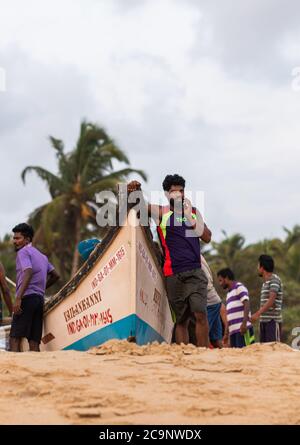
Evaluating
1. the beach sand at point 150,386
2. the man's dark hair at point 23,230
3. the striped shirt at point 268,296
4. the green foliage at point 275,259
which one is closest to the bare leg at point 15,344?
the man's dark hair at point 23,230

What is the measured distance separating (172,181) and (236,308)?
2442 millimetres

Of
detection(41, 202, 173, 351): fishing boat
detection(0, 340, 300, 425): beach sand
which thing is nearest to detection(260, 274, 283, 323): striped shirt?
detection(41, 202, 173, 351): fishing boat

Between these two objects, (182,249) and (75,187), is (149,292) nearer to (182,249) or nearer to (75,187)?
(182,249)

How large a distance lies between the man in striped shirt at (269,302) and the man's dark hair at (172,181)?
205cm

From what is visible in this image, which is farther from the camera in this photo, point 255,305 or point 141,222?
point 255,305

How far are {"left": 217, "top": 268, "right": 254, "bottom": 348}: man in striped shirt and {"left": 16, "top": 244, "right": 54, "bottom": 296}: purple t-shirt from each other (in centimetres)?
235

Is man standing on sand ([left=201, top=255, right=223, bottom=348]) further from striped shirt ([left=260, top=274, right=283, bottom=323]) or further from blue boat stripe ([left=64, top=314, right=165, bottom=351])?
blue boat stripe ([left=64, top=314, right=165, bottom=351])

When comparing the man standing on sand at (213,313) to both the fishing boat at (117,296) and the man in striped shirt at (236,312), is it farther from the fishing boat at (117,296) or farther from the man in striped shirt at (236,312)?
the fishing boat at (117,296)

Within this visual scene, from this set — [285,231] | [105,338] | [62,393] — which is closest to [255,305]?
[285,231]

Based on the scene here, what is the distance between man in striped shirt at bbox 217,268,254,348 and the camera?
30.1ft
